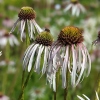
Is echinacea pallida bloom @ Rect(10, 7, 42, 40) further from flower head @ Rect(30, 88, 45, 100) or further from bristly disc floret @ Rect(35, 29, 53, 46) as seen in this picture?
flower head @ Rect(30, 88, 45, 100)

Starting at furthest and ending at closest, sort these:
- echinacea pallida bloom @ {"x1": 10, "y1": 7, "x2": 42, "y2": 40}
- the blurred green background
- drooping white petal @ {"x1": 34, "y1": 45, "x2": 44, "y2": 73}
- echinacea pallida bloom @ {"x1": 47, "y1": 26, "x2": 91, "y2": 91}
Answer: the blurred green background
echinacea pallida bloom @ {"x1": 10, "y1": 7, "x2": 42, "y2": 40}
drooping white petal @ {"x1": 34, "y1": 45, "x2": 44, "y2": 73}
echinacea pallida bloom @ {"x1": 47, "y1": 26, "x2": 91, "y2": 91}

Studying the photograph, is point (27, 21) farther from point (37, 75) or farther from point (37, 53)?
point (37, 75)

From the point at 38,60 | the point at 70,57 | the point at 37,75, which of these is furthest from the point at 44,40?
the point at 37,75

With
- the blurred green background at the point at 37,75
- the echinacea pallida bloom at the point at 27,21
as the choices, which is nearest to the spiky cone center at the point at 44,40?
→ the echinacea pallida bloom at the point at 27,21

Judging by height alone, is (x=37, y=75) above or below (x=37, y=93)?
above

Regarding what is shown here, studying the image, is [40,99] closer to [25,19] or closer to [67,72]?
[25,19]

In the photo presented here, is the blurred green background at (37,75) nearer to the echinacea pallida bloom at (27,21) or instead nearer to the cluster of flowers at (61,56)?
the echinacea pallida bloom at (27,21)

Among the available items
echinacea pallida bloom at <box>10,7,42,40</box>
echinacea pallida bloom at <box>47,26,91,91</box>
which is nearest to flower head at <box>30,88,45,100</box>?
echinacea pallida bloom at <box>10,7,42,40</box>
